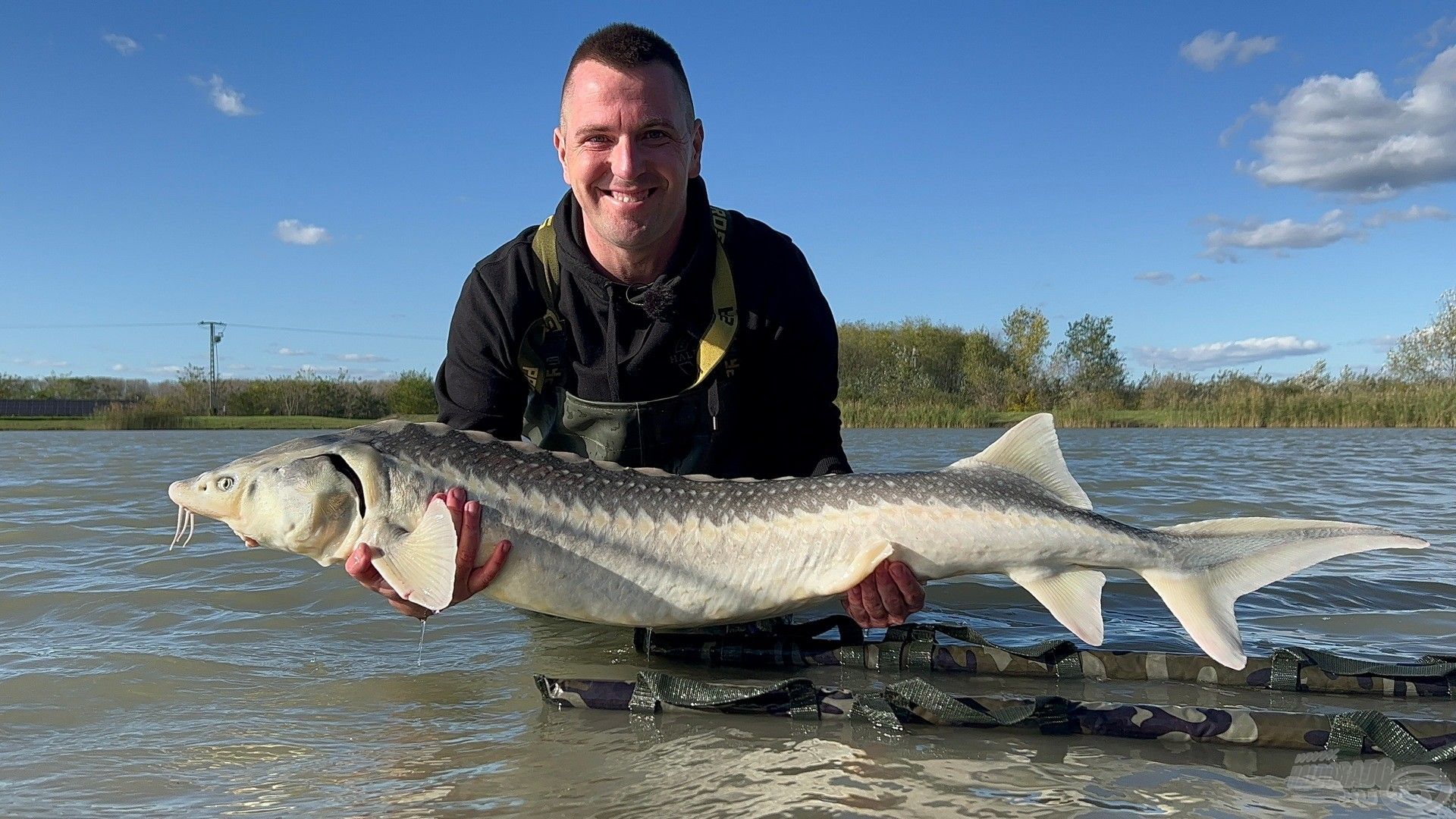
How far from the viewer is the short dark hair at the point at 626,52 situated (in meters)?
3.49

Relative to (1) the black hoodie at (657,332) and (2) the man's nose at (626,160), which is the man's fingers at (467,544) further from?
(2) the man's nose at (626,160)

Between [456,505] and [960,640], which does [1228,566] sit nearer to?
[960,640]

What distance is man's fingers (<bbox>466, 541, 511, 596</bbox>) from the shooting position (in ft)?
9.62

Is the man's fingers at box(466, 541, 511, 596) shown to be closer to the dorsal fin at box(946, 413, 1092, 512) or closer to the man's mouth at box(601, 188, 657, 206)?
the man's mouth at box(601, 188, 657, 206)

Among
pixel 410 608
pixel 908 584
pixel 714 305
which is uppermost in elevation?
pixel 714 305

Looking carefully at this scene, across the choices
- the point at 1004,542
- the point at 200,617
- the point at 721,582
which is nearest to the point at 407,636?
the point at 200,617

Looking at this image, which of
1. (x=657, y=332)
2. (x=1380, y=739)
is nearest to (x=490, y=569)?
(x=657, y=332)

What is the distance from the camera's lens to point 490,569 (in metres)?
2.94

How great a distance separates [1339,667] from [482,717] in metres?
2.52

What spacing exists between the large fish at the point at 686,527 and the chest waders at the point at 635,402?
27.9 inches

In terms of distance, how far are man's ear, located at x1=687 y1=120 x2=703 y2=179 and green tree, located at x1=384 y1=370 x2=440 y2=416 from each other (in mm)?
34909

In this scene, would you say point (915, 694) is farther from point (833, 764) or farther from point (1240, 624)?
point (1240, 624)

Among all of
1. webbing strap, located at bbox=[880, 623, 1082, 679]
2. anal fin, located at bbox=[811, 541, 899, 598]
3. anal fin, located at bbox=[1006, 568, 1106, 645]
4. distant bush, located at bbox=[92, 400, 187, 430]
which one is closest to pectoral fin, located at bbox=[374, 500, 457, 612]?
anal fin, located at bbox=[811, 541, 899, 598]

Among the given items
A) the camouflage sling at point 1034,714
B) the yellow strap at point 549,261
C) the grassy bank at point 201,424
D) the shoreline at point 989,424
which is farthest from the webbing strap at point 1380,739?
the grassy bank at point 201,424
